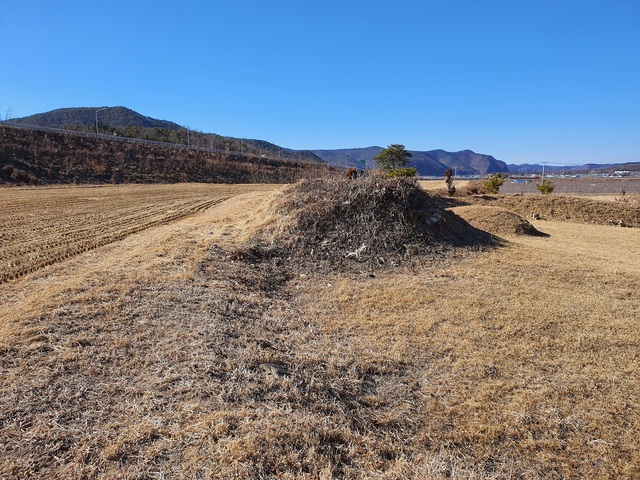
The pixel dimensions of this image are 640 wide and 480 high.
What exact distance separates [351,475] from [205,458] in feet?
3.08

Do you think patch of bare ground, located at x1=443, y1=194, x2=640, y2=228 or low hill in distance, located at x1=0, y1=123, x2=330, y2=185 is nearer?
patch of bare ground, located at x1=443, y1=194, x2=640, y2=228

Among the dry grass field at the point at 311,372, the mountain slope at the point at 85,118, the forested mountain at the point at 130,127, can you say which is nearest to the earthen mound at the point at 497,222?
the dry grass field at the point at 311,372

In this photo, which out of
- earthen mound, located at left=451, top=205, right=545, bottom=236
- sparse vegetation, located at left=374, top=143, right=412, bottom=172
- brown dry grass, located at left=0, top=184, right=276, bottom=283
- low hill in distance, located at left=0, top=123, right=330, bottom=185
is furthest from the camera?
low hill in distance, located at left=0, top=123, right=330, bottom=185

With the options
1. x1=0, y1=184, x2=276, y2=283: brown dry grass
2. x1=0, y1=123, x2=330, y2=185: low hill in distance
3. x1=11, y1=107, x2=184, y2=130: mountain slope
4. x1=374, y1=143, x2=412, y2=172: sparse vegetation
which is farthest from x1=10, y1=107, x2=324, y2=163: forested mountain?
x1=0, y1=184, x2=276, y2=283: brown dry grass

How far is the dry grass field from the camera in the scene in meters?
2.48

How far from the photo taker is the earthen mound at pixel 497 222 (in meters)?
11.7

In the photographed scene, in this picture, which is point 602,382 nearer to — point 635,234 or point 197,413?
point 197,413

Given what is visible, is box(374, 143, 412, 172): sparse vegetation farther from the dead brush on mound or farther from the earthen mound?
the dead brush on mound

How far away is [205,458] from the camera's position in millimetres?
2373

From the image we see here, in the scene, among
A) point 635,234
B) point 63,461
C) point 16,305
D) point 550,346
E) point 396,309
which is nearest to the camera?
point 63,461

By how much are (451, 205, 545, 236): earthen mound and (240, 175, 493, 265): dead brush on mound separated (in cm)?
283

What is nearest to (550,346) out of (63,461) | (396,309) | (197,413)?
(396,309)

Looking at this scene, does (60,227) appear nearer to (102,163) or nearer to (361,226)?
(361,226)

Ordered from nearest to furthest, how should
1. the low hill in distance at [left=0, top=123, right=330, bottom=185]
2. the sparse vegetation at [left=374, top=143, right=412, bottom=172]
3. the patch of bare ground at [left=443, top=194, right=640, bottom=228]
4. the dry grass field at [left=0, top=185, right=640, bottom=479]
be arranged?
the dry grass field at [left=0, top=185, right=640, bottom=479] < the patch of bare ground at [left=443, top=194, right=640, bottom=228] < the sparse vegetation at [left=374, top=143, right=412, bottom=172] < the low hill in distance at [left=0, top=123, right=330, bottom=185]
